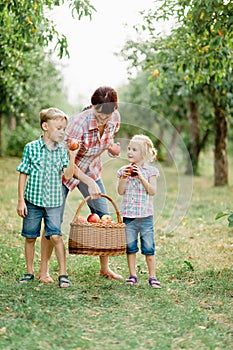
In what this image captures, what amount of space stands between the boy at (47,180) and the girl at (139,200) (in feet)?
1.95

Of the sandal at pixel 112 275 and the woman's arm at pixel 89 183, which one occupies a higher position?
the woman's arm at pixel 89 183

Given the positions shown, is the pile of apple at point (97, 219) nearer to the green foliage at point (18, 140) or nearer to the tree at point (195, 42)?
the tree at point (195, 42)

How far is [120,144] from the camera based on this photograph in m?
5.53

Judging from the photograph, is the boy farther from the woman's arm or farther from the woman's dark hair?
the woman's dark hair

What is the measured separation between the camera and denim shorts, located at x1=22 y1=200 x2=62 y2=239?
205 inches

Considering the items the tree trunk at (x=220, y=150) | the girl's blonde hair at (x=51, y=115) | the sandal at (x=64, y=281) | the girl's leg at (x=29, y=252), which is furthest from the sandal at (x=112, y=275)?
the tree trunk at (x=220, y=150)

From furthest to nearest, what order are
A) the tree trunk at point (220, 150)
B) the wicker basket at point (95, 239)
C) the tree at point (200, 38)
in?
the tree trunk at point (220, 150) < the tree at point (200, 38) < the wicker basket at point (95, 239)

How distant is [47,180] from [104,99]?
2.97 ft

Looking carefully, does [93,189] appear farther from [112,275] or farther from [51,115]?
[112,275]

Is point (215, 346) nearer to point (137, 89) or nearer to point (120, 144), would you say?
point (120, 144)

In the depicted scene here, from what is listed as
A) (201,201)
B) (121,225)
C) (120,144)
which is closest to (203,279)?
(121,225)

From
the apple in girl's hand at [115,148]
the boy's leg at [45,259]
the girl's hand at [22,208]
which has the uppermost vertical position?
the apple in girl's hand at [115,148]

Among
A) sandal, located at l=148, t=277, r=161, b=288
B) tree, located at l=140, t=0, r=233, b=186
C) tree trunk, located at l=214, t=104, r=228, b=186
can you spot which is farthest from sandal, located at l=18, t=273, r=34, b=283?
tree trunk, located at l=214, t=104, r=228, b=186

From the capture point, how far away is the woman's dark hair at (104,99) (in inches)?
203
